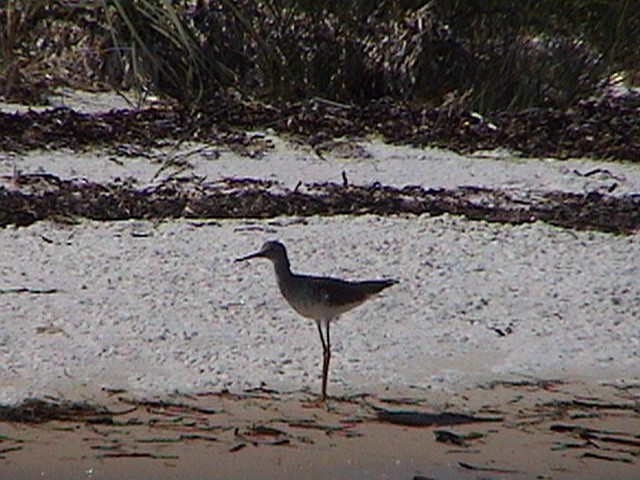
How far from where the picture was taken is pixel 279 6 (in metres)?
13.4

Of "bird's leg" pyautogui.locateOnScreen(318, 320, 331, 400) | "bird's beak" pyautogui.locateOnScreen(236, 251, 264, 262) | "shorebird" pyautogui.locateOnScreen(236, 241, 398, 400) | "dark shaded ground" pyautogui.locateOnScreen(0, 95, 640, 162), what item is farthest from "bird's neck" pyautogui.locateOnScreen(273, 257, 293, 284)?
"dark shaded ground" pyautogui.locateOnScreen(0, 95, 640, 162)

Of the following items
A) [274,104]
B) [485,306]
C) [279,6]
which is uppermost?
[279,6]

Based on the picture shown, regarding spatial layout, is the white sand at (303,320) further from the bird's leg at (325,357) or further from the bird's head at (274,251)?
the bird's head at (274,251)

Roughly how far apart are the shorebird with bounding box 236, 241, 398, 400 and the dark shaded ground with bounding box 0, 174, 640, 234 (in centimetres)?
212

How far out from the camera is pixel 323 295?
7.35 meters

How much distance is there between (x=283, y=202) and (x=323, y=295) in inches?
104

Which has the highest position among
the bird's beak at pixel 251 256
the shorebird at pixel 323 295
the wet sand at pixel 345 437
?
the bird's beak at pixel 251 256

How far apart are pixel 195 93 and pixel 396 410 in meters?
6.07

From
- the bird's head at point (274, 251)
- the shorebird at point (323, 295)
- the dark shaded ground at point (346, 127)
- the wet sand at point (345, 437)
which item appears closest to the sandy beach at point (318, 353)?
the wet sand at point (345, 437)

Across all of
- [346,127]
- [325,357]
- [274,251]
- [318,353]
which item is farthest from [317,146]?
[325,357]

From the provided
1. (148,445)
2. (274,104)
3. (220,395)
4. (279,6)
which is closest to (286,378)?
(220,395)

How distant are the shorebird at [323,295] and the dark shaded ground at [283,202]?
6.94ft

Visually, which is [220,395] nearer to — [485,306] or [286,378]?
[286,378]

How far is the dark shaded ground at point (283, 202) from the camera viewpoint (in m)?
9.61
